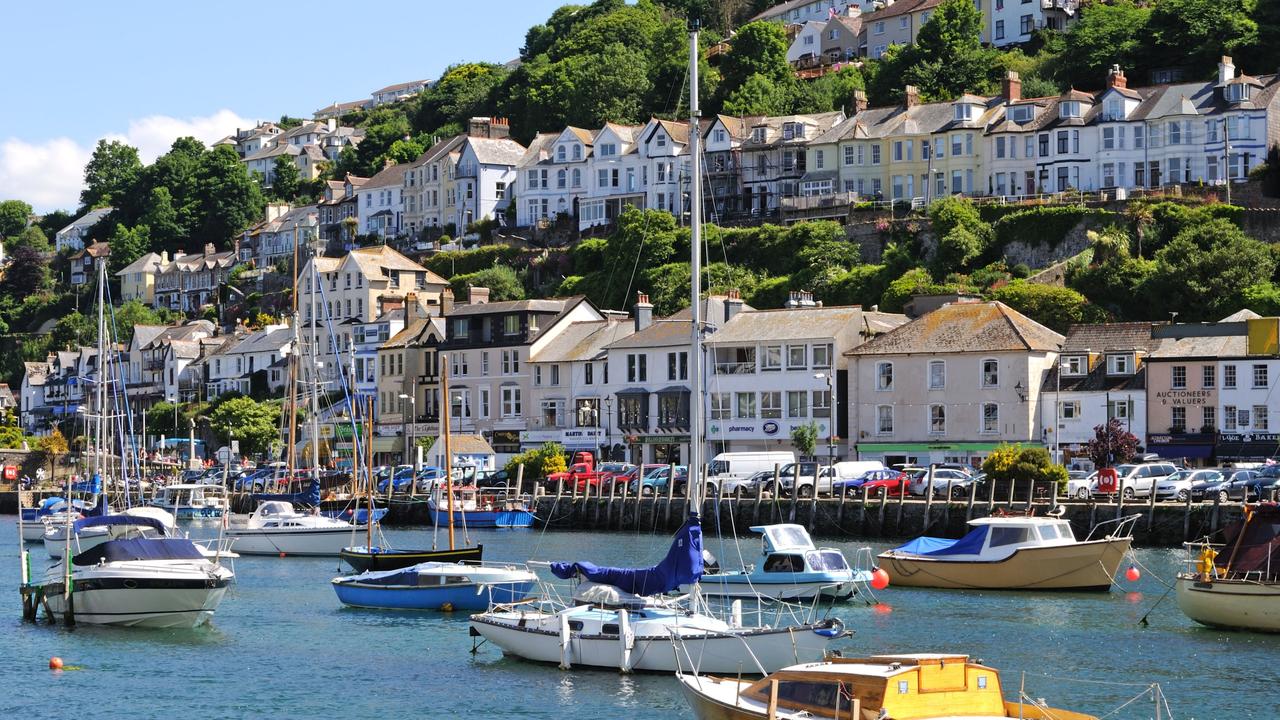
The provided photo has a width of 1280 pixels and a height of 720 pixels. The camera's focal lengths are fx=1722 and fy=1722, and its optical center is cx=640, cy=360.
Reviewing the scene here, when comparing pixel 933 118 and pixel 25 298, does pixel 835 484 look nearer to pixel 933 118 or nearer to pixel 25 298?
pixel 933 118

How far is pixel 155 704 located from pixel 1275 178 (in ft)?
250

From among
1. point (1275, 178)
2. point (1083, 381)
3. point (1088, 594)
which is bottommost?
point (1088, 594)

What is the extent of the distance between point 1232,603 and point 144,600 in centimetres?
2560

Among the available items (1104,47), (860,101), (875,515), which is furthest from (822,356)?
(1104,47)

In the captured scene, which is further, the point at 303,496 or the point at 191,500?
the point at 191,500

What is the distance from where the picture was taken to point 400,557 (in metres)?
51.7

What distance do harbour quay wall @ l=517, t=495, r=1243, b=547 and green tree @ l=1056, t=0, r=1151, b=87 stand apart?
197 ft

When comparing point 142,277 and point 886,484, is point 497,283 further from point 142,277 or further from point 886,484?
point 142,277

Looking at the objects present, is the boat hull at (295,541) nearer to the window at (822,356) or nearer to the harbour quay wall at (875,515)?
the harbour quay wall at (875,515)

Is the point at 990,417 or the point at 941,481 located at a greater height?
the point at 990,417

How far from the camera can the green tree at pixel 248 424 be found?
111 m

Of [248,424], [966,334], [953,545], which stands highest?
[966,334]

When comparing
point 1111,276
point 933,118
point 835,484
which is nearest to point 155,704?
point 835,484

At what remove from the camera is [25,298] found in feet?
597
